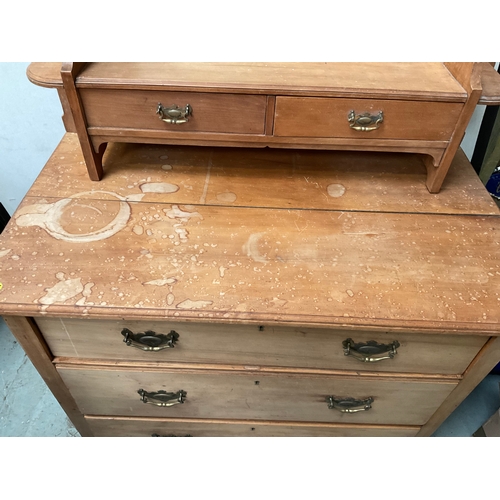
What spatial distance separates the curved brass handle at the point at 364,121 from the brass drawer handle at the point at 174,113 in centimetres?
38

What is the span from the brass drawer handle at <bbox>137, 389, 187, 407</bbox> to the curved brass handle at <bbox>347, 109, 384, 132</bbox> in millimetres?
837

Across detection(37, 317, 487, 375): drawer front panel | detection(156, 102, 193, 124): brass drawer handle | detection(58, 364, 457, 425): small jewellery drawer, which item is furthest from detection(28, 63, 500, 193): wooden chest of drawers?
detection(58, 364, 457, 425): small jewellery drawer

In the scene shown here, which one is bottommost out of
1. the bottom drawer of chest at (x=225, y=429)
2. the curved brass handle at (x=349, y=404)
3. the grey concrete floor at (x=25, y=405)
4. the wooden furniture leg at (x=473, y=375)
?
the grey concrete floor at (x=25, y=405)

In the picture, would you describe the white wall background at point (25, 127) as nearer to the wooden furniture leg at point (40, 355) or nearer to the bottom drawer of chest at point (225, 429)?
the wooden furniture leg at point (40, 355)

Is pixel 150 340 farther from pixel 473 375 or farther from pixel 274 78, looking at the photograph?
pixel 473 375

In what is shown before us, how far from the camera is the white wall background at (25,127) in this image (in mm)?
1447

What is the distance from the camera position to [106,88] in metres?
0.94

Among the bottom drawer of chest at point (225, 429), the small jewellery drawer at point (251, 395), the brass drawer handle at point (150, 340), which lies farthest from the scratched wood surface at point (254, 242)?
the bottom drawer of chest at point (225, 429)

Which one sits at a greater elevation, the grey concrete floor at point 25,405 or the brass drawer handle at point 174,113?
the brass drawer handle at point 174,113

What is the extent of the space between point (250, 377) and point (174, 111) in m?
0.70

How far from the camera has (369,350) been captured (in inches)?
37.9

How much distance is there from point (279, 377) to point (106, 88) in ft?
2.72

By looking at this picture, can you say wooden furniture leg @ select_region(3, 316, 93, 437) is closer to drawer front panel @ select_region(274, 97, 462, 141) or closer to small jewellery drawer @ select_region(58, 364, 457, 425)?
small jewellery drawer @ select_region(58, 364, 457, 425)

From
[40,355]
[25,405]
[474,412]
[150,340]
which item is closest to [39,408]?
[25,405]
